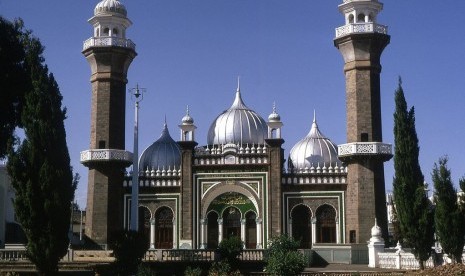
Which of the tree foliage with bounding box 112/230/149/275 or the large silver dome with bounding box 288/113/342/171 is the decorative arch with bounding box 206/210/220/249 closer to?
the large silver dome with bounding box 288/113/342/171

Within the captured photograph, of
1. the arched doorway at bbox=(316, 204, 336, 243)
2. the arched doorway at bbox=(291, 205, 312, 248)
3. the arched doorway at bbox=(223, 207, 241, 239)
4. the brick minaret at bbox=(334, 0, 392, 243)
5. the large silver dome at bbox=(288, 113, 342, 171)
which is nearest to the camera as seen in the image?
the brick minaret at bbox=(334, 0, 392, 243)

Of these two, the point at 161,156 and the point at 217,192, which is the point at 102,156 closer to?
the point at 161,156

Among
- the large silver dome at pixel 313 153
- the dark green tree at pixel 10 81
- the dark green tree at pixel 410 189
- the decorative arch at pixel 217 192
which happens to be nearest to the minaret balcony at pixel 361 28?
the large silver dome at pixel 313 153

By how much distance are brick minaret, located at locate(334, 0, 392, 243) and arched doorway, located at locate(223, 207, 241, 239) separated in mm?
7145

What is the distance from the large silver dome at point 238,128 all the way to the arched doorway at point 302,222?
19.2 feet

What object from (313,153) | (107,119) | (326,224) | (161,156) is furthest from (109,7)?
(326,224)

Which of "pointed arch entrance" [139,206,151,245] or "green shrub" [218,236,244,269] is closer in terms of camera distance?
"green shrub" [218,236,244,269]

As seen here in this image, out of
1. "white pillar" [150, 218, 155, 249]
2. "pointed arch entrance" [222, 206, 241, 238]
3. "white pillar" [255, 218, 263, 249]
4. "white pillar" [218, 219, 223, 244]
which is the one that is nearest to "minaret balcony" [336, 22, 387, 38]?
"white pillar" [255, 218, 263, 249]

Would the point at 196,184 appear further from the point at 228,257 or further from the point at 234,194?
the point at 228,257

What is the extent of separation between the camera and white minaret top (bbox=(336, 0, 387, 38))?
1752 inches

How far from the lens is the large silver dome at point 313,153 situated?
49.7m

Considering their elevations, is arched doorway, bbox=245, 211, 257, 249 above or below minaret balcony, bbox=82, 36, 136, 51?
below

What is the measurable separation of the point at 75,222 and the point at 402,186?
4832 centimetres

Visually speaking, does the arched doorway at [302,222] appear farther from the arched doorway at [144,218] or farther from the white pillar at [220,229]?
the arched doorway at [144,218]
